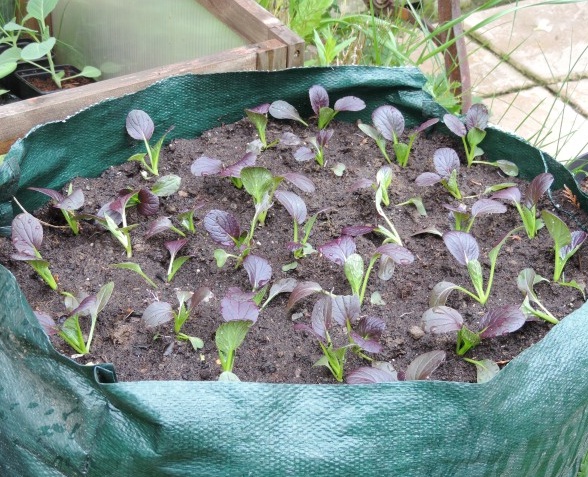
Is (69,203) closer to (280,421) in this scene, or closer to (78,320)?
(78,320)

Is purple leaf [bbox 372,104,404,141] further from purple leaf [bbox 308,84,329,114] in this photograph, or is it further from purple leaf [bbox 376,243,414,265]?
purple leaf [bbox 376,243,414,265]

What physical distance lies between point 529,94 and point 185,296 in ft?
7.05

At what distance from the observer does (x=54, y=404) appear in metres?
1.04

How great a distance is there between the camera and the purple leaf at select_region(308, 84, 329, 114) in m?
1.73

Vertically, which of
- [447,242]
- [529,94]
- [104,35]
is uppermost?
[447,242]

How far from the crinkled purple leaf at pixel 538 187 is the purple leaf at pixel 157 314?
71 cm

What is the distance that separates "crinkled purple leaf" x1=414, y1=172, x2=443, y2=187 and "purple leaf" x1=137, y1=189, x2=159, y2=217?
51cm

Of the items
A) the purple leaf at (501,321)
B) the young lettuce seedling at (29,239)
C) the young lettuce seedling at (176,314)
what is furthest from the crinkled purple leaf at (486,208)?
the young lettuce seedling at (29,239)

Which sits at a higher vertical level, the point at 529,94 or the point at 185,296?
the point at 185,296

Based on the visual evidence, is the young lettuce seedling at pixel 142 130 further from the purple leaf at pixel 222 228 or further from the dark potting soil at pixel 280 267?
the purple leaf at pixel 222 228

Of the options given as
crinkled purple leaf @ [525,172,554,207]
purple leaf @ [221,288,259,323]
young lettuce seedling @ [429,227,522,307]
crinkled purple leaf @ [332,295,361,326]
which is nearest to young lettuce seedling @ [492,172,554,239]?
crinkled purple leaf @ [525,172,554,207]

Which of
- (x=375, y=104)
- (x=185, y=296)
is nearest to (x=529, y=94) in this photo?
(x=375, y=104)

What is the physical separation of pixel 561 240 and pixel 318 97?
61 centimetres

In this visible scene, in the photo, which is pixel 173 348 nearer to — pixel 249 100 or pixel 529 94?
pixel 249 100
